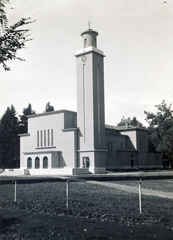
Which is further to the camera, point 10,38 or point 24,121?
point 24,121

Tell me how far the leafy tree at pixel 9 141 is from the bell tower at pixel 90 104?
2890 centimetres

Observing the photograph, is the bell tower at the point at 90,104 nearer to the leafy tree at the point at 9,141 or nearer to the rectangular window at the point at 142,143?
the rectangular window at the point at 142,143

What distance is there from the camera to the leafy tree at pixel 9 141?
6731cm

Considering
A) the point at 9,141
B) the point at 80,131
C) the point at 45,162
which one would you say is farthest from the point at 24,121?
the point at 80,131

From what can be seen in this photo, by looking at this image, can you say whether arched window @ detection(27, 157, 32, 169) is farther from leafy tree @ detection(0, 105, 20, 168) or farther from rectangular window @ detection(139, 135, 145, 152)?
rectangular window @ detection(139, 135, 145, 152)

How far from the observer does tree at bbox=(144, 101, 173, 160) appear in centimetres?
5050

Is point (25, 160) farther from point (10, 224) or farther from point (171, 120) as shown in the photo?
point (10, 224)

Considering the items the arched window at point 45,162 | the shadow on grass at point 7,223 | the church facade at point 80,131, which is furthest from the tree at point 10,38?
the arched window at point 45,162

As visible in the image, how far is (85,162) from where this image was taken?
145 ft

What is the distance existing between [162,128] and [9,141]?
37631 millimetres

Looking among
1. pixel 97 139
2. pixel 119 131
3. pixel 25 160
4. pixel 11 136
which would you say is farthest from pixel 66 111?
pixel 11 136

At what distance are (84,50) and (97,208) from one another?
37533 mm

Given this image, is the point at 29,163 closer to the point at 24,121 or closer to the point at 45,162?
the point at 45,162

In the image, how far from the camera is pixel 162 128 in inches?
2040
